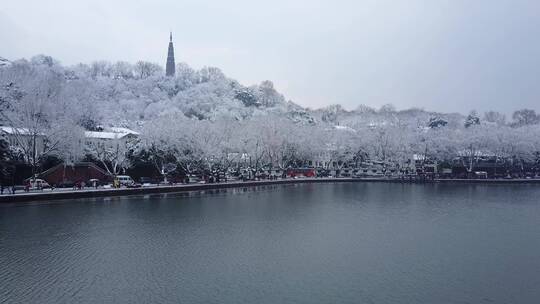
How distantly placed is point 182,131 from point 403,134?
43080 millimetres

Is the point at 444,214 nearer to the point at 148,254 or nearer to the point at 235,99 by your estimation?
the point at 148,254

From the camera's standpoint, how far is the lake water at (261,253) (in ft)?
49.4

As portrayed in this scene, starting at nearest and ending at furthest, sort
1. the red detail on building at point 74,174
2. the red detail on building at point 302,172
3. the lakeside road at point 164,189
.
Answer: the lakeside road at point 164,189
the red detail on building at point 74,174
the red detail on building at point 302,172

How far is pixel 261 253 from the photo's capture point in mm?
20297

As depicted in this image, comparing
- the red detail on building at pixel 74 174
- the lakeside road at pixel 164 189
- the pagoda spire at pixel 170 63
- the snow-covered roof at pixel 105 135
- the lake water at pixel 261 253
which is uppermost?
the pagoda spire at pixel 170 63

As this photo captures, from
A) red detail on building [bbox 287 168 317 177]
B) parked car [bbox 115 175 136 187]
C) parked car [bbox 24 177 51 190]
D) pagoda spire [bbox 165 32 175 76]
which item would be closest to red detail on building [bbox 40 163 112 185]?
parked car [bbox 24 177 51 190]

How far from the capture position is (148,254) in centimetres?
1970

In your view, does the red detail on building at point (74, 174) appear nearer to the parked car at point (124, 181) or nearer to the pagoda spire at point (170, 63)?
the parked car at point (124, 181)

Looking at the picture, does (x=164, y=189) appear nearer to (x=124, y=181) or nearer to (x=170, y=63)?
(x=124, y=181)

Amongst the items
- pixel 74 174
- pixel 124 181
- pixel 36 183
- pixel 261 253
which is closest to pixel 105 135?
pixel 74 174

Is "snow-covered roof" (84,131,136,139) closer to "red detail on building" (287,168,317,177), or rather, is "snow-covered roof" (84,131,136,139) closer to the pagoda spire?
"red detail on building" (287,168,317,177)

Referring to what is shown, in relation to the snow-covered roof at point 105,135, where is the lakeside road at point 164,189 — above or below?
below

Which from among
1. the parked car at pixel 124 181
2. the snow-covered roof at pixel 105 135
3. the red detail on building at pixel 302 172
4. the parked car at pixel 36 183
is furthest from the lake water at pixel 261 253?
the red detail on building at pixel 302 172

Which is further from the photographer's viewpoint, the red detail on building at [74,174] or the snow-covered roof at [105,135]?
the snow-covered roof at [105,135]
